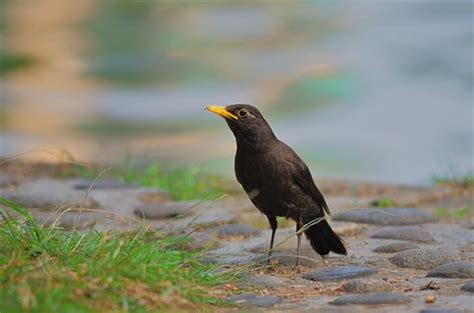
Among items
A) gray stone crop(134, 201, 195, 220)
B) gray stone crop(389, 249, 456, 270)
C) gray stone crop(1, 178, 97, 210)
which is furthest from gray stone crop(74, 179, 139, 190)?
gray stone crop(389, 249, 456, 270)

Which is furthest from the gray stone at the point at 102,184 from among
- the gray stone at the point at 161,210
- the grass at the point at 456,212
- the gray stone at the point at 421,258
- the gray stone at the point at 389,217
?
the gray stone at the point at 421,258

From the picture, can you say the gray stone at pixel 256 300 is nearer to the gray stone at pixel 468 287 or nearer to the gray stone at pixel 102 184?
the gray stone at pixel 468 287

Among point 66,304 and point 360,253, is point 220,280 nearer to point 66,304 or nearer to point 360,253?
point 66,304

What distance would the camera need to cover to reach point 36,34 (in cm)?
2652

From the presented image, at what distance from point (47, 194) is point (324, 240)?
8.83ft

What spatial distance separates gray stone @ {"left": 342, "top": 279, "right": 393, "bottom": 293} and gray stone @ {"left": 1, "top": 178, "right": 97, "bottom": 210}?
8.40 ft

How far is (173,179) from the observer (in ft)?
33.6

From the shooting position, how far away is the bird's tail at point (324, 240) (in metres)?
7.48

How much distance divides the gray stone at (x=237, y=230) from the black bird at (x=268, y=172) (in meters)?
0.77

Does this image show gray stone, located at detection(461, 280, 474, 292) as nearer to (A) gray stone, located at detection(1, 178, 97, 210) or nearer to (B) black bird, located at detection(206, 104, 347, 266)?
(B) black bird, located at detection(206, 104, 347, 266)

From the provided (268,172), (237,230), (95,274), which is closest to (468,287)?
(268,172)

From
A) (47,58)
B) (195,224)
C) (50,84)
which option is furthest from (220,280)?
(47,58)

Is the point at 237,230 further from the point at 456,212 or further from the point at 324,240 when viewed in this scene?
the point at 456,212

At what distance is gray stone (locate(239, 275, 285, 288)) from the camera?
6316mm
